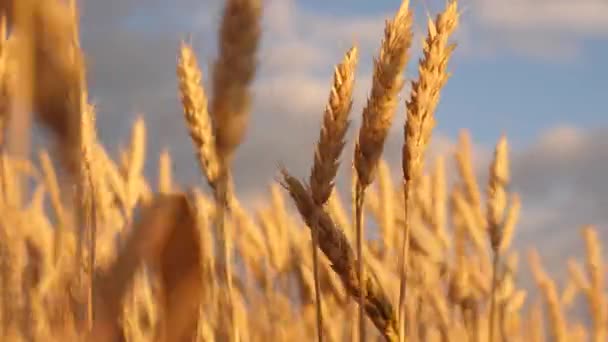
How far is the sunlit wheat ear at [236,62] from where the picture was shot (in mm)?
907

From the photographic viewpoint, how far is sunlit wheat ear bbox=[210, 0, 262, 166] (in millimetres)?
907

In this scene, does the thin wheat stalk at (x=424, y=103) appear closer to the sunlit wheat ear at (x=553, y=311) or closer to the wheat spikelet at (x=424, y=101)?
the wheat spikelet at (x=424, y=101)

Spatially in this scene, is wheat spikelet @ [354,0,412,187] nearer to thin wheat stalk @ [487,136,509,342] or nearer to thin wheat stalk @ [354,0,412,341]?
thin wheat stalk @ [354,0,412,341]

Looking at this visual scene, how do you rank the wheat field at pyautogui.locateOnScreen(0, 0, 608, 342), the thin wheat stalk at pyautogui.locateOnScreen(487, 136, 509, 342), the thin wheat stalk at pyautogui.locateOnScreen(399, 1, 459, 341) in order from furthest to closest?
the thin wheat stalk at pyautogui.locateOnScreen(487, 136, 509, 342) → the thin wheat stalk at pyautogui.locateOnScreen(399, 1, 459, 341) → the wheat field at pyautogui.locateOnScreen(0, 0, 608, 342)

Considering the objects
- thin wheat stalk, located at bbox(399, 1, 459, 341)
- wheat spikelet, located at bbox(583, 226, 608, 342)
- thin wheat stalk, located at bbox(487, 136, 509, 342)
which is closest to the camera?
thin wheat stalk, located at bbox(399, 1, 459, 341)

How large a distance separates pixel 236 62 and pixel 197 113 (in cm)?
14

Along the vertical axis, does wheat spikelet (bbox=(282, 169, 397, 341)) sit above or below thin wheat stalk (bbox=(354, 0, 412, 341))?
below

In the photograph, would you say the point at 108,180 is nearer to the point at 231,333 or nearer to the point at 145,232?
the point at 231,333

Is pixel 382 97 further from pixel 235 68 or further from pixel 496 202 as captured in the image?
pixel 496 202

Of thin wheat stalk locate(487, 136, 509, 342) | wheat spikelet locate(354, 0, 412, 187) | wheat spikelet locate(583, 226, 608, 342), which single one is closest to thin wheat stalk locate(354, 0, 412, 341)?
wheat spikelet locate(354, 0, 412, 187)

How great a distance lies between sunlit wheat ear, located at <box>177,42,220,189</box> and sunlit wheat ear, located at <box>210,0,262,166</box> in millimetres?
50

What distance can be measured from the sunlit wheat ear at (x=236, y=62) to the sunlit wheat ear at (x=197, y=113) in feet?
0.17

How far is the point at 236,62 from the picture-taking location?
92cm

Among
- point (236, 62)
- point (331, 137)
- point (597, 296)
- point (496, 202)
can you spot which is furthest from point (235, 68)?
point (597, 296)
